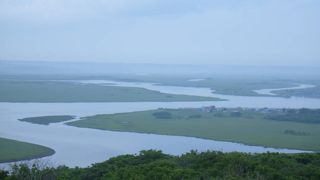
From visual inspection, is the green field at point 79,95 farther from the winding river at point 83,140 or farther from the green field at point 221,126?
the green field at point 221,126

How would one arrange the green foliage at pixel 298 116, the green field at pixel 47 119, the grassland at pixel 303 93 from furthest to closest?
1. the grassland at pixel 303 93
2. the green foliage at pixel 298 116
3. the green field at pixel 47 119

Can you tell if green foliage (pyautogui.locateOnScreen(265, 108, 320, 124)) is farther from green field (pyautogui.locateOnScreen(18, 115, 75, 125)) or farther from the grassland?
the grassland

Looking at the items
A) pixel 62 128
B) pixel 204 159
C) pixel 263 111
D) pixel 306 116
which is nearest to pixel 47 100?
pixel 62 128

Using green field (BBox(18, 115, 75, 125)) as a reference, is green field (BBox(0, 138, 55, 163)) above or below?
below

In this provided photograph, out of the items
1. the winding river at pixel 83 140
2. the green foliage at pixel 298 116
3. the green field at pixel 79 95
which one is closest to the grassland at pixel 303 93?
the green field at pixel 79 95

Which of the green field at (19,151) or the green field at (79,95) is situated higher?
the green field at (79,95)

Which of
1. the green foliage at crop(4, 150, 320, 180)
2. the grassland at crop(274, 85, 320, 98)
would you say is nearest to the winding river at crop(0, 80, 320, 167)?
the green foliage at crop(4, 150, 320, 180)
